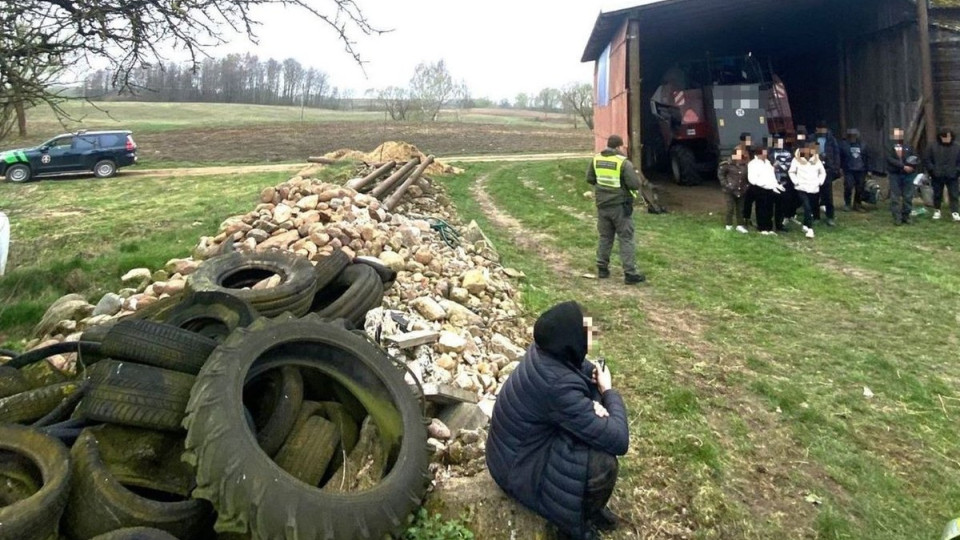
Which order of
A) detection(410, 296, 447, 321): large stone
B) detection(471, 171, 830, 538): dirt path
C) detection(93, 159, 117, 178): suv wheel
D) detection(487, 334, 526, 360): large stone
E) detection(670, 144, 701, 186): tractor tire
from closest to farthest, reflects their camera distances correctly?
detection(471, 171, 830, 538): dirt path → detection(487, 334, 526, 360): large stone → detection(410, 296, 447, 321): large stone → detection(670, 144, 701, 186): tractor tire → detection(93, 159, 117, 178): suv wheel

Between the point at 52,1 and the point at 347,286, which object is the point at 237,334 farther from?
the point at 52,1

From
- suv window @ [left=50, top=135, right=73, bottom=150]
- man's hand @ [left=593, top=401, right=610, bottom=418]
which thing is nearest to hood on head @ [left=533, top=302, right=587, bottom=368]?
man's hand @ [left=593, top=401, right=610, bottom=418]

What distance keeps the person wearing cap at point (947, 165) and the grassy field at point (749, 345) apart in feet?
2.04

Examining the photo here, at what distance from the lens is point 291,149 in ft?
104

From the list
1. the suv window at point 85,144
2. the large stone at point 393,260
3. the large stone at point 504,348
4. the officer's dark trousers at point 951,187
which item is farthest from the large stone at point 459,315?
the suv window at point 85,144

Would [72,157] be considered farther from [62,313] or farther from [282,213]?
[62,313]

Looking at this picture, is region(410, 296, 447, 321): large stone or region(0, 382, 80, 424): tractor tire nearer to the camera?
region(0, 382, 80, 424): tractor tire

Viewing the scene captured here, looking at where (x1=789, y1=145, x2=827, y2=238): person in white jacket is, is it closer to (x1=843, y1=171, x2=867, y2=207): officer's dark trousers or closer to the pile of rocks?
(x1=843, y1=171, x2=867, y2=207): officer's dark trousers

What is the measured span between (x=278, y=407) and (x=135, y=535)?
0.93 m

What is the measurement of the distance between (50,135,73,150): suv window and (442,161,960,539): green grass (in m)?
17.7

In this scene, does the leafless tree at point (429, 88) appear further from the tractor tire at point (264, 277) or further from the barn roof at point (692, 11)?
the tractor tire at point (264, 277)

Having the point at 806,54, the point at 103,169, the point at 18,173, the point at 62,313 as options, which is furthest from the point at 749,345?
the point at 18,173

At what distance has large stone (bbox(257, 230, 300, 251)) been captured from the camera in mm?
7258

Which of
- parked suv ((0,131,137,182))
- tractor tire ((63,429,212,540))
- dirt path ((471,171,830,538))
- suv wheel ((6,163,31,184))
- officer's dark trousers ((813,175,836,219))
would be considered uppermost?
parked suv ((0,131,137,182))
